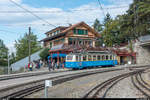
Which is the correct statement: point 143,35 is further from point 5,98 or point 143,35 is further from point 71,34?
point 5,98

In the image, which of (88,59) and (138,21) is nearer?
(88,59)

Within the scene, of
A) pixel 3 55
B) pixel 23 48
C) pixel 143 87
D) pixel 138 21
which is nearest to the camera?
pixel 143 87

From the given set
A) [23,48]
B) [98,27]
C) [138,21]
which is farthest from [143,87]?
[98,27]

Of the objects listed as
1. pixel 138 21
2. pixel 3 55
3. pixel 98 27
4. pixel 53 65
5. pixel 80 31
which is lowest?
pixel 53 65

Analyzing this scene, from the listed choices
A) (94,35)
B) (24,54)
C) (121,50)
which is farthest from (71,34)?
(24,54)

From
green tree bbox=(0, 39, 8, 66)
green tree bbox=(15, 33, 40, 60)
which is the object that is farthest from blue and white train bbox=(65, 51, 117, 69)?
green tree bbox=(15, 33, 40, 60)

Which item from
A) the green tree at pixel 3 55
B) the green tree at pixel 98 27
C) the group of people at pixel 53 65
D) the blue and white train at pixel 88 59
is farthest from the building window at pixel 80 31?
the green tree at pixel 98 27

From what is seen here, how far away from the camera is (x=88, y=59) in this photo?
31875mm

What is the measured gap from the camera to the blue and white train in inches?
1208

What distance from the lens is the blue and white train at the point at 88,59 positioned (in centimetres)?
3067

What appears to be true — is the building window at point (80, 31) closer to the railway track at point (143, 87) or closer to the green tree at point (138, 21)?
the green tree at point (138, 21)

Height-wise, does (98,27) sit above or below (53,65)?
above

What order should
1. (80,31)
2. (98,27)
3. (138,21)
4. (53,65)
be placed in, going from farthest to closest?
(98,27), (80,31), (138,21), (53,65)

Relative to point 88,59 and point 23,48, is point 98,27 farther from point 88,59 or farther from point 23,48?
point 88,59
